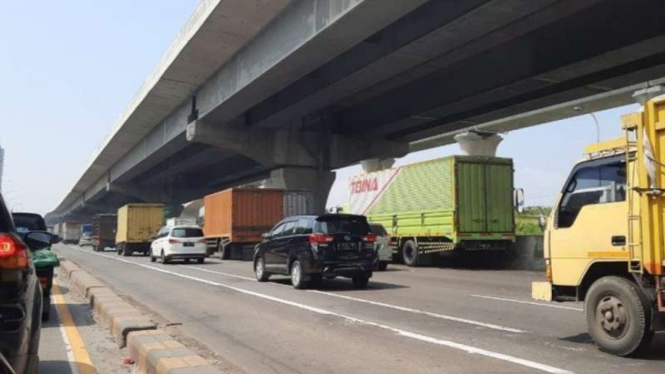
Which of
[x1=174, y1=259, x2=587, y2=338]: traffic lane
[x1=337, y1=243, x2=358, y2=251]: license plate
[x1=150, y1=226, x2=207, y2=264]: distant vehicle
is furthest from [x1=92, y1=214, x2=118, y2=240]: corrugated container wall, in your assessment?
[x1=337, y1=243, x2=358, y2=251]: license plate

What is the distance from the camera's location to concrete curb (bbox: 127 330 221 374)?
582 centimetres

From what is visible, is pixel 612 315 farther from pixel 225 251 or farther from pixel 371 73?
pixel 225 251

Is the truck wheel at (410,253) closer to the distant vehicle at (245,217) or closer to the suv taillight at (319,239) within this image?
the distant vehicle at (245,217)

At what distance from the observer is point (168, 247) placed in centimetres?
2830

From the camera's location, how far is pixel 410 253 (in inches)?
1000

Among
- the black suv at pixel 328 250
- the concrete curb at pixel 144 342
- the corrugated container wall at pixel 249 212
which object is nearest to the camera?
the concrete curb at pixel 144 342

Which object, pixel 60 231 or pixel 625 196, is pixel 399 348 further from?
pixel 60 231

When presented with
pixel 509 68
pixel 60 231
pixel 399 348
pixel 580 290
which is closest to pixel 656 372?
pixel 580 290

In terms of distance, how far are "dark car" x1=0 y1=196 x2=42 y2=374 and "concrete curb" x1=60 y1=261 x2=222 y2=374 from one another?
131cm

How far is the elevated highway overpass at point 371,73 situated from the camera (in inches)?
724

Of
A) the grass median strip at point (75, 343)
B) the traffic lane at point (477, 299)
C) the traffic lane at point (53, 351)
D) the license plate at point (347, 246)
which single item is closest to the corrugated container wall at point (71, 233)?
the traffic lane at point (477, 299)

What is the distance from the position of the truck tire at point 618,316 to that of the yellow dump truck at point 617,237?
0.04 feet

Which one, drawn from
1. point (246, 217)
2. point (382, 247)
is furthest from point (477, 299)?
point (246, 217)

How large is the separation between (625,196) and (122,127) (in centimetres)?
3855
